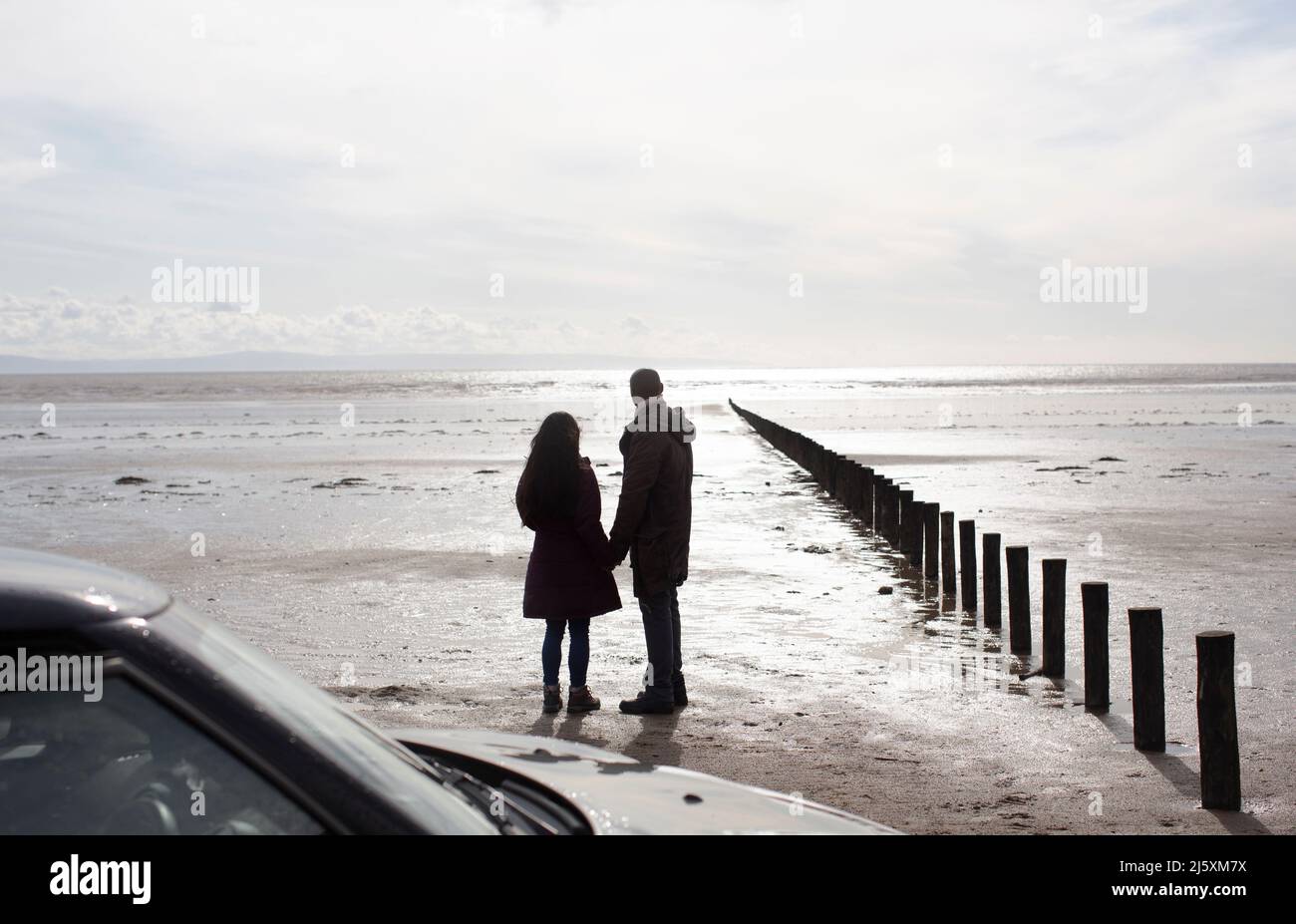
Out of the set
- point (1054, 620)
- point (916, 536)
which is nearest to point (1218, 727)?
point (1054, 620)

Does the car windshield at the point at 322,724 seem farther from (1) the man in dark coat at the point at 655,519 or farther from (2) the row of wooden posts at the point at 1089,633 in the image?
(1) the man in dark coat at the point at 655,519

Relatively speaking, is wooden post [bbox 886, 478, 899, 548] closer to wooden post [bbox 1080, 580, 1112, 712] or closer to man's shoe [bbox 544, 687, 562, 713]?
wooden post [bbox 1080, 580, 1112, 712]

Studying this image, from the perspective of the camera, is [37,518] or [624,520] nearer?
[624,520]

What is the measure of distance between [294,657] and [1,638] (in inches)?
304

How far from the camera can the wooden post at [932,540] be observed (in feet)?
44.1

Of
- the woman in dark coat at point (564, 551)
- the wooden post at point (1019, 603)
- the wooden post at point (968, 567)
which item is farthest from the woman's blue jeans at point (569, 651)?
the wooden post at point (968, 567)

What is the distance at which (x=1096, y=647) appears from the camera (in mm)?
7930

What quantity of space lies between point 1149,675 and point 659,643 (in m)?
2.91

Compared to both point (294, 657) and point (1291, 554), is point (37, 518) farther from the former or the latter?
point (1291, 554)

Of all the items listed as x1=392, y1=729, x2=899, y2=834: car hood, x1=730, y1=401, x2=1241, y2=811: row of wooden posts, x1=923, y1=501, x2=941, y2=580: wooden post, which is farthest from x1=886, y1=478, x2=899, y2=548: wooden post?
x1=392, y1=729, x2=899, y2=834: car hood

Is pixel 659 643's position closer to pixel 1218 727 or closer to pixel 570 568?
pixel 570 568

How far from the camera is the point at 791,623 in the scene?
11.0 m

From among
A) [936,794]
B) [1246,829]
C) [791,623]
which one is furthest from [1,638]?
[791,623]

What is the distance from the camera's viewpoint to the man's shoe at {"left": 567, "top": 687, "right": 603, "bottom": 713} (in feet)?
25.7
